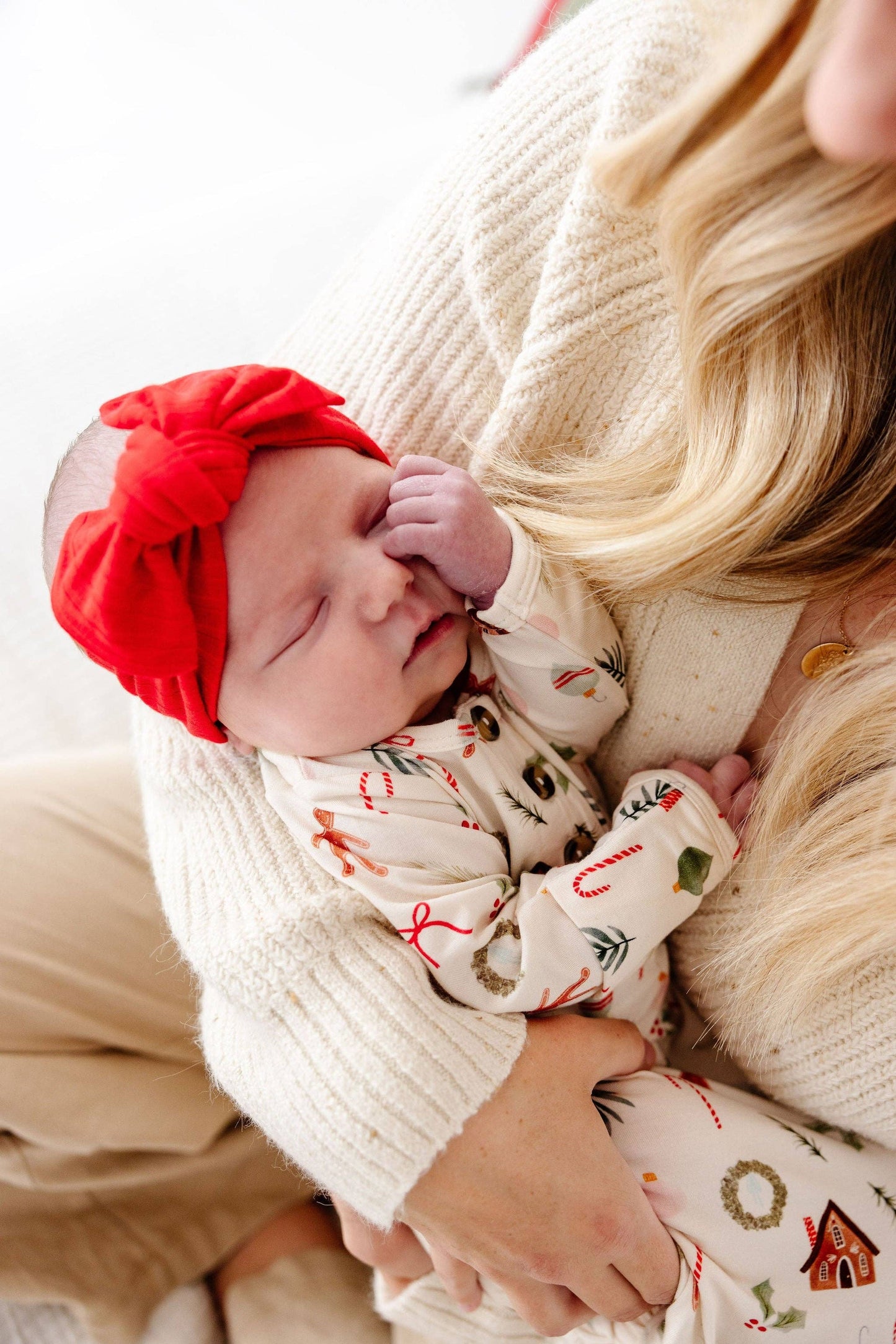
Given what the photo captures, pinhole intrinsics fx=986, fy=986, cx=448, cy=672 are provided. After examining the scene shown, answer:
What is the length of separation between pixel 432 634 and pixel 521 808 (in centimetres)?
18

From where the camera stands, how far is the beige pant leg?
1025mm

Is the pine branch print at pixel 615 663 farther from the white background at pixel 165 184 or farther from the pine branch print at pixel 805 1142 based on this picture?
the white background at pixel 165 184

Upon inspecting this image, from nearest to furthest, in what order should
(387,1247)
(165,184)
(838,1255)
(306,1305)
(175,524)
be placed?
(175,524)
(838,1255)
(387,1247)
(306,1305)
(165,184)

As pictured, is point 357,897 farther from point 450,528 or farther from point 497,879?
point 450,528

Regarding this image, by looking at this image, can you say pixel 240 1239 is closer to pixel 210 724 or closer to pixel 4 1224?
pixel 4 1224

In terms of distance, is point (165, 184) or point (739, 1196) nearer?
point (739, 1196)

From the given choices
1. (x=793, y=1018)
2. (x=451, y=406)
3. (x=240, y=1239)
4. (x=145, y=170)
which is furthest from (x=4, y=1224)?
(x=145, y=170)

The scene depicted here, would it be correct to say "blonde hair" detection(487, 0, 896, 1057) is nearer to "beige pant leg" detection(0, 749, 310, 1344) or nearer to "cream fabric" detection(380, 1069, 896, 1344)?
"cream fabric" detection(380, 1069, 896, 1344)

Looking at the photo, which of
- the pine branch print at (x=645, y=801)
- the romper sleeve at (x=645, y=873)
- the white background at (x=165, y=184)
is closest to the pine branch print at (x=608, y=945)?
the romper sleeve at (x=645, y=873)

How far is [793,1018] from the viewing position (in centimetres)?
82

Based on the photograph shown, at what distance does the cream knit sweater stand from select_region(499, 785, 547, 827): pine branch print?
128 mm

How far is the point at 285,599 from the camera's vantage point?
2.56 feet

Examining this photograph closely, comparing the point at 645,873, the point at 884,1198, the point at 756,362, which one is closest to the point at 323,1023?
the point at 645,873

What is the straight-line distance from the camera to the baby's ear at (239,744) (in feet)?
2.91
